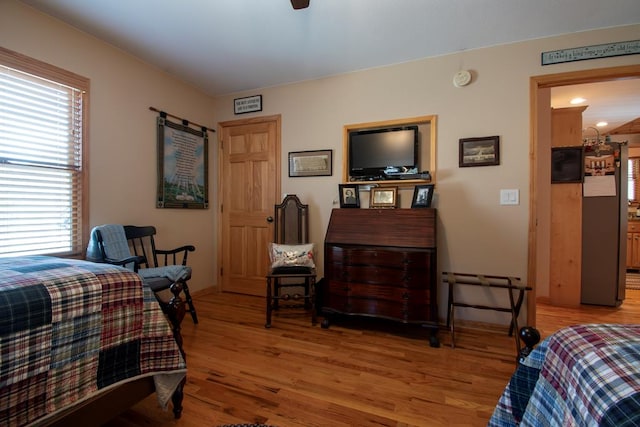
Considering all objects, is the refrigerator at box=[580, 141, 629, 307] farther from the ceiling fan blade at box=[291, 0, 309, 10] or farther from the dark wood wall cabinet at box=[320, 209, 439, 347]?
the ceiling fan blade at box=[291, 0, 309, 10]

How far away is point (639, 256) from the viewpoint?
4559 mm

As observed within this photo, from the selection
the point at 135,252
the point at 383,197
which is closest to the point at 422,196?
the point at 383,197

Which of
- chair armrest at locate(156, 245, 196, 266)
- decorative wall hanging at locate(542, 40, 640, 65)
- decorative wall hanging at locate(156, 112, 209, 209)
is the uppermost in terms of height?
decorative wall hanging at locate(542, 40, 640, 65)

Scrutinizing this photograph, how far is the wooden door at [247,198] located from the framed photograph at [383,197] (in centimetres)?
114

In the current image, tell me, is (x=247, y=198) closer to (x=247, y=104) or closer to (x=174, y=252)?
(x=174, y=252)

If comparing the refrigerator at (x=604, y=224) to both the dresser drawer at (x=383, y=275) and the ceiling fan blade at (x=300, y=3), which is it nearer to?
the dresser drawer at (x=383, y=275)

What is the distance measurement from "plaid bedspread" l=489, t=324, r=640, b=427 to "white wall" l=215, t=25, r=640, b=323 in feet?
5.36

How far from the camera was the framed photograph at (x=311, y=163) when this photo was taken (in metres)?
2.93

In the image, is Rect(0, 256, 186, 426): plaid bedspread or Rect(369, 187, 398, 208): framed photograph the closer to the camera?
Rect(0, 256, 186, 426): plaid bedspread

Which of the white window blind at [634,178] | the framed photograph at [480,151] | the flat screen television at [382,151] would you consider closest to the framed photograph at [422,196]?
the flat screen television at [382,151]

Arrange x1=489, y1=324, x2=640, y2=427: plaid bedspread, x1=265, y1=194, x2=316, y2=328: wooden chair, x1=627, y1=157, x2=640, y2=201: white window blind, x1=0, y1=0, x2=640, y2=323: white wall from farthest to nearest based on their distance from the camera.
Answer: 1. x1=627, y1=157, x2=640, y2=201: white window blind
2. x1=265, y1=194, x2=316, y2=328: wooden chair
3. x1=0, y1=0, x2=640, y2=323: white wall
4. x1=489, y1=324, x2=640, y2=427: plaid bedspread

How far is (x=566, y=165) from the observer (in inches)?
119

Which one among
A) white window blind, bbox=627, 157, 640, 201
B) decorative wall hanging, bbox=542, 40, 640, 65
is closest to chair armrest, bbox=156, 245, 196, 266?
decorative wall hanging, bbox=542, 40, 640, 65

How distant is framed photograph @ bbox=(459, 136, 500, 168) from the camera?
2.37 metres
